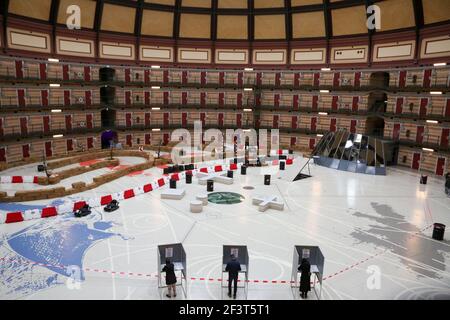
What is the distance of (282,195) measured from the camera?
87.9 feet

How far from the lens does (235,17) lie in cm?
4525

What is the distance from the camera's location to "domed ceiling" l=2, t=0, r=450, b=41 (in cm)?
3716

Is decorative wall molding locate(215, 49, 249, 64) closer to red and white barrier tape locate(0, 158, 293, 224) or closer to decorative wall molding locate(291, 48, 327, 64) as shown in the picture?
decorative wall molding locate(291, 48, 327, 64)

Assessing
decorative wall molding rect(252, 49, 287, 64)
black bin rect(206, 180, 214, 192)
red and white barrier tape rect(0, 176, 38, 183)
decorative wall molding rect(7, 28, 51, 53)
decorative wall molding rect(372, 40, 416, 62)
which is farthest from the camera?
decorative wall molding rect(252, 49, 287, 64)

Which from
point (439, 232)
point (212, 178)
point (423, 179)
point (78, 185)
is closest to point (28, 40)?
point (78, 185)

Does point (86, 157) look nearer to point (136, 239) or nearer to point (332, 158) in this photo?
point (136, 239)

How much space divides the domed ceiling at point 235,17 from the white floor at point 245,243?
2216 centimetres

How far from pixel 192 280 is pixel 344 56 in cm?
3971

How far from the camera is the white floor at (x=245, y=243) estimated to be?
13758mm

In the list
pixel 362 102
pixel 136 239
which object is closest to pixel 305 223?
pixel 136 239

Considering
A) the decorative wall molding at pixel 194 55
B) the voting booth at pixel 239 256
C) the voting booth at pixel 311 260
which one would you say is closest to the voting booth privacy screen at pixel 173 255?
the voting booth at pixel 239 256

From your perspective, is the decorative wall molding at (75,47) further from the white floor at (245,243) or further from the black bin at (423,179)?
the black bin at (423,179)

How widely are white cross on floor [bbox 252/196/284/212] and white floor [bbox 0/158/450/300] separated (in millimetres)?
454

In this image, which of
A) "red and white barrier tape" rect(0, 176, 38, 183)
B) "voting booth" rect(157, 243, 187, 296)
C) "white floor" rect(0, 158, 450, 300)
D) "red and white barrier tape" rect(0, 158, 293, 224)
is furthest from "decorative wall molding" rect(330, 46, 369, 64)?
"voting booth" rect(157, 243, 187, 296)
